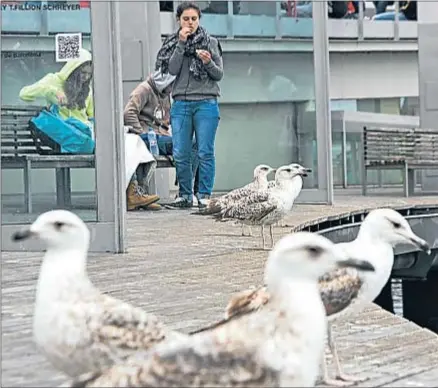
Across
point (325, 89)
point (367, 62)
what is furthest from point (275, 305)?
point (367, 62)

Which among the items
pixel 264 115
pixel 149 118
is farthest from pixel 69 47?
pixel 264 115

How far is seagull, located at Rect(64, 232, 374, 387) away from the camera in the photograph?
3486 mm

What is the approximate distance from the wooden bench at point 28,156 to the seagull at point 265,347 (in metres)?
5.62

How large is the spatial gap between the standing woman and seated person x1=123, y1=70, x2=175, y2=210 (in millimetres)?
433

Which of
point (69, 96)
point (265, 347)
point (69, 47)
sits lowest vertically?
point (265, 347)

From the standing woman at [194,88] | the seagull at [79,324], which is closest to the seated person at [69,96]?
the standing woman at [194,88]

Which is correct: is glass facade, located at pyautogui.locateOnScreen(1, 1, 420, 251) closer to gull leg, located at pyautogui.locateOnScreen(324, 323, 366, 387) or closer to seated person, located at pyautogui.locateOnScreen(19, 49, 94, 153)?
seated person, located at pyautogui.locateOnScreen(19, 49, 94, 153)

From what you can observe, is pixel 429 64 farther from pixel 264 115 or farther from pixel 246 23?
pixel 264 115

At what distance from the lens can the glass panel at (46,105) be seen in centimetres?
938

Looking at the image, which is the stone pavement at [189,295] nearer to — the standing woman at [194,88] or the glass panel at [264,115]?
the standing woman at [194,88]

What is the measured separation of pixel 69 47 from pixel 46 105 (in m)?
0.53

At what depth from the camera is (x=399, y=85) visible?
26.2 m

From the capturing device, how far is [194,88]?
12922 mm

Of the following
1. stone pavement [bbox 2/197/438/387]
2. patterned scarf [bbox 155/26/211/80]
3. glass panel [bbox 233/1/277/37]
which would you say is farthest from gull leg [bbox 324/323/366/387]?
glass panel [bbox 233/1/277/37]
